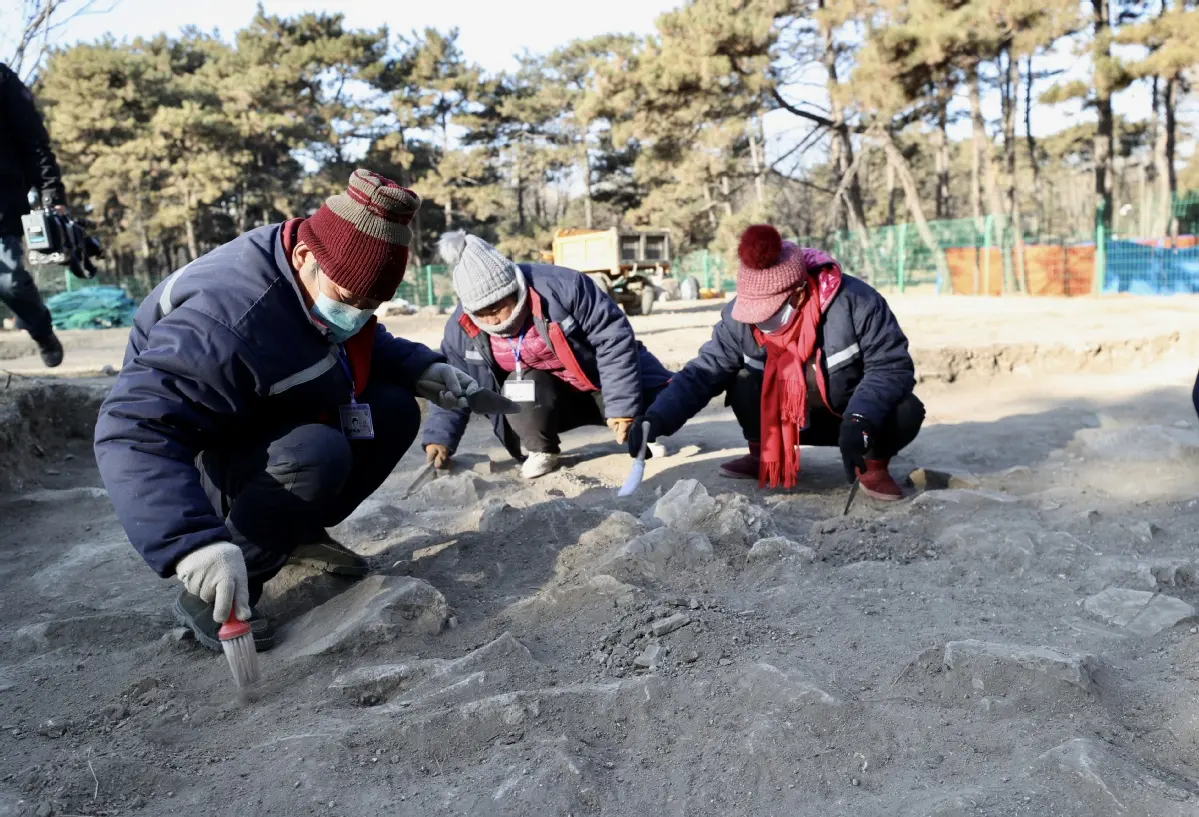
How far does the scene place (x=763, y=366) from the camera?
3539 mm

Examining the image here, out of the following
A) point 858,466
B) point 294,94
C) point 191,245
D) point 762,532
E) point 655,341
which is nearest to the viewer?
point 762,532

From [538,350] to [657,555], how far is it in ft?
5.48

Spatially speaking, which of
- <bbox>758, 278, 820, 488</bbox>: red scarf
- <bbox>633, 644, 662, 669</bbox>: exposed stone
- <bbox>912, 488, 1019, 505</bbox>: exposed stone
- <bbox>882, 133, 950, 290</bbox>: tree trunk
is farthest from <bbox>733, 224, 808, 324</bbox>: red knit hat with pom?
<bbox>882, 133, 950, 290</bbox>: tree trunk

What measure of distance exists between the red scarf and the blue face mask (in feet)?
5.69

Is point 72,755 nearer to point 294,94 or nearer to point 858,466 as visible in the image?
point 858,466

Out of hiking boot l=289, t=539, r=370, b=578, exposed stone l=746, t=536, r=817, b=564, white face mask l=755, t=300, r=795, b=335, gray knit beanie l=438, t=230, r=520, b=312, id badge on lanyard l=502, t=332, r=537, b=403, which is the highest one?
gray knit beanie l=438, t=230, r=520, b=312

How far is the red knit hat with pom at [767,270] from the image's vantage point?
3.13 metres

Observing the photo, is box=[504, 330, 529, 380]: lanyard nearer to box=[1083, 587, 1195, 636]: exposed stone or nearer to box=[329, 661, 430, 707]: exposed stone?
box=[329, 661, 430, 707]: exposed stone

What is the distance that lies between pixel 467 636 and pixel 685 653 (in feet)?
1.76

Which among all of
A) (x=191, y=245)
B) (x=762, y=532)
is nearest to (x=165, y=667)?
(x=762, y=532)

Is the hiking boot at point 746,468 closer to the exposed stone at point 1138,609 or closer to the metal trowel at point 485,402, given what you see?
the metal trowel at point 485,402

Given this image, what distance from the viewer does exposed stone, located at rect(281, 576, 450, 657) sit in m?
2.06

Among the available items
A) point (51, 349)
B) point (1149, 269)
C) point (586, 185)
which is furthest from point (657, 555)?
point (586, 185)

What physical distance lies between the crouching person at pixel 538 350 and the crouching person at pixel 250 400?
1303 mm
